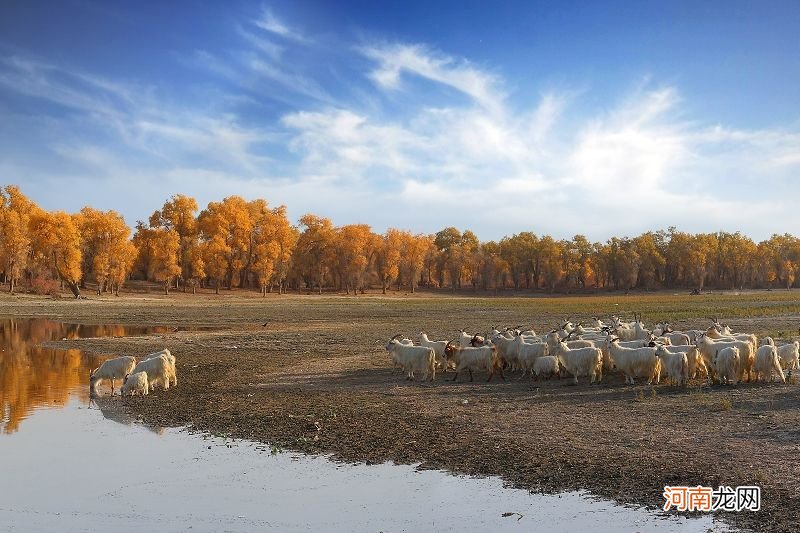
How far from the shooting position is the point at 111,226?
77750 millimetres

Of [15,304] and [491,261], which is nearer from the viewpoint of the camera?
[15,304]

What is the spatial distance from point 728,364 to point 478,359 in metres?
6.80

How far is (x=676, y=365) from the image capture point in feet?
57.7

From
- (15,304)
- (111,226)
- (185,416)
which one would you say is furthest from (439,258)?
(185,416)

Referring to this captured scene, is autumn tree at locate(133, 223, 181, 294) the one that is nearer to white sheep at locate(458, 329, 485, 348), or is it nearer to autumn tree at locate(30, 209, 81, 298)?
autumn tree at locate(30, 209, 81, 298)

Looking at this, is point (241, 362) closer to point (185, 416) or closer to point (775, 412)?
point (185, 416)

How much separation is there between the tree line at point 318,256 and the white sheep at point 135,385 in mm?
61724

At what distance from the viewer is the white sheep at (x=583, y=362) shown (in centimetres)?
1895

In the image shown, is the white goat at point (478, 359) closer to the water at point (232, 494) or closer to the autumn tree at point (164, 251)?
the water at point (232, 494)

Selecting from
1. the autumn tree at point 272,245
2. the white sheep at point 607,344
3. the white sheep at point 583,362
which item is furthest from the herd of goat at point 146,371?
the autumn tree at point 272,245

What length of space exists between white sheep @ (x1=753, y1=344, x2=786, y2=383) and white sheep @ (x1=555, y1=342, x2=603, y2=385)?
398cm

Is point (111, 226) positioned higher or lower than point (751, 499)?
higher

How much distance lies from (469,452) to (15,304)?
216ft

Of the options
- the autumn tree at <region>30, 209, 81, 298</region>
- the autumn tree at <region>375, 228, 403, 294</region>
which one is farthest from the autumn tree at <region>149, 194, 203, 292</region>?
the autumn tree at <region>375, 228, 403, 294</region>
